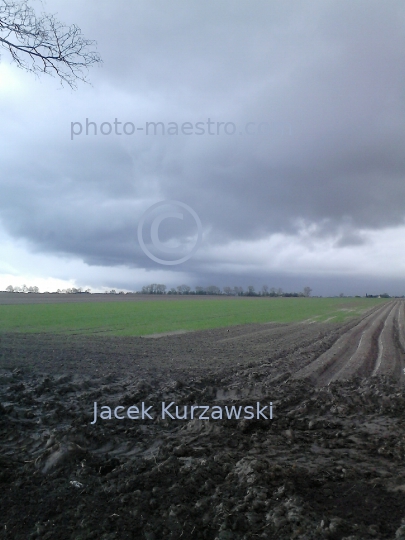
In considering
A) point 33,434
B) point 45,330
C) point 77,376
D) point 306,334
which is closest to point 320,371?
point 77,376

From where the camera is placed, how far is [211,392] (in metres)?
6.93

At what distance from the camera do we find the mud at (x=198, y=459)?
3150mm

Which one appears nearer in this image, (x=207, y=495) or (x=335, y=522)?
(x=335, y=522)

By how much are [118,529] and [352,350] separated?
41.3ft

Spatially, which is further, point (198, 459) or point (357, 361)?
point (357, 361)

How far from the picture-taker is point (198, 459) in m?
4.24

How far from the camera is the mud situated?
10.3 feet

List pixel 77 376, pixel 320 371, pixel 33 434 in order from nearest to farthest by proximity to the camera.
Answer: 1. pixel 33 434
2. pixel 77 376
3. pixel 320 371

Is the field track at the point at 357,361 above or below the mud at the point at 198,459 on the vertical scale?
below

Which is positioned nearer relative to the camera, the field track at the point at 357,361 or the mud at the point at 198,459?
the mud at the point at 198,459

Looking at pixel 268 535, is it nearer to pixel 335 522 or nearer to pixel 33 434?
pixel 335 522

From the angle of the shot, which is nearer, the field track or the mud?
the mud

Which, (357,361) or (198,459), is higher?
(198,459)

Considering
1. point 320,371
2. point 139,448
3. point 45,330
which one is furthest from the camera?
point 45,330
